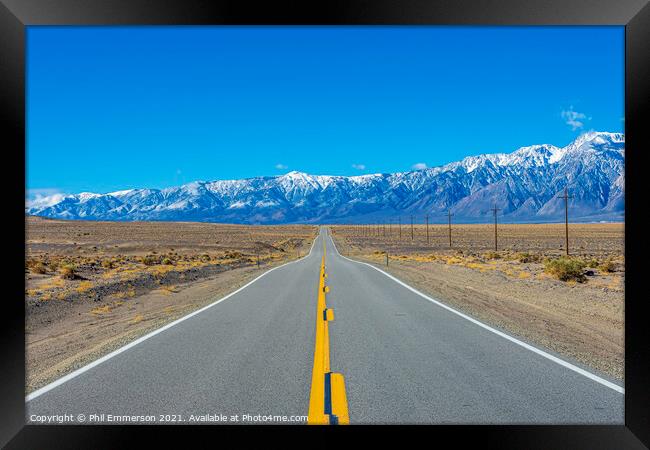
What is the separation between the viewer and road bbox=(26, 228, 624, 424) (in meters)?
5.21

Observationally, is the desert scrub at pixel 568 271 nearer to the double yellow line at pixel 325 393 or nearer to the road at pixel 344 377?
the road at pixel 344 377

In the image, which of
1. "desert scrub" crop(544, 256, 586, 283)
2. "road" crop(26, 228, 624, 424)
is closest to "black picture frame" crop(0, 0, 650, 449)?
"road" crop(26, 228, 624, 424)

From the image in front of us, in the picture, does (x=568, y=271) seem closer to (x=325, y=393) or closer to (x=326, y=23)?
(x=325, y=393)

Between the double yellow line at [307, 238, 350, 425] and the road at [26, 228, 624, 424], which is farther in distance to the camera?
the road at [26, 228, 624, 424]

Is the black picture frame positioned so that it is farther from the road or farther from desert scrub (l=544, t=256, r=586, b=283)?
desert scrub (l=544, t=256, r=586, b=283)

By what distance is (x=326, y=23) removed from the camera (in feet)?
15.8

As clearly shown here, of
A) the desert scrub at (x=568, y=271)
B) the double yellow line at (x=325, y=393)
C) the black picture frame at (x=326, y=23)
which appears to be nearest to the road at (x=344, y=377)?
the double yellow line at (x=325, y=393)

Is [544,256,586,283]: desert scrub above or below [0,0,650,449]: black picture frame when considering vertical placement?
below

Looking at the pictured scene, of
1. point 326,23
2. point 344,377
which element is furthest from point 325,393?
point 326,23

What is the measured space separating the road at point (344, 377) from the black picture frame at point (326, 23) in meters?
0.72

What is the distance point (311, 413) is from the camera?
519cm

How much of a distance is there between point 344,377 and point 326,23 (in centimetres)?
425

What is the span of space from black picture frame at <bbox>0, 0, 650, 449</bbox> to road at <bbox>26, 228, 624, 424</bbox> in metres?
0.72

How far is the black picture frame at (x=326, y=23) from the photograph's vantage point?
4203 mm
